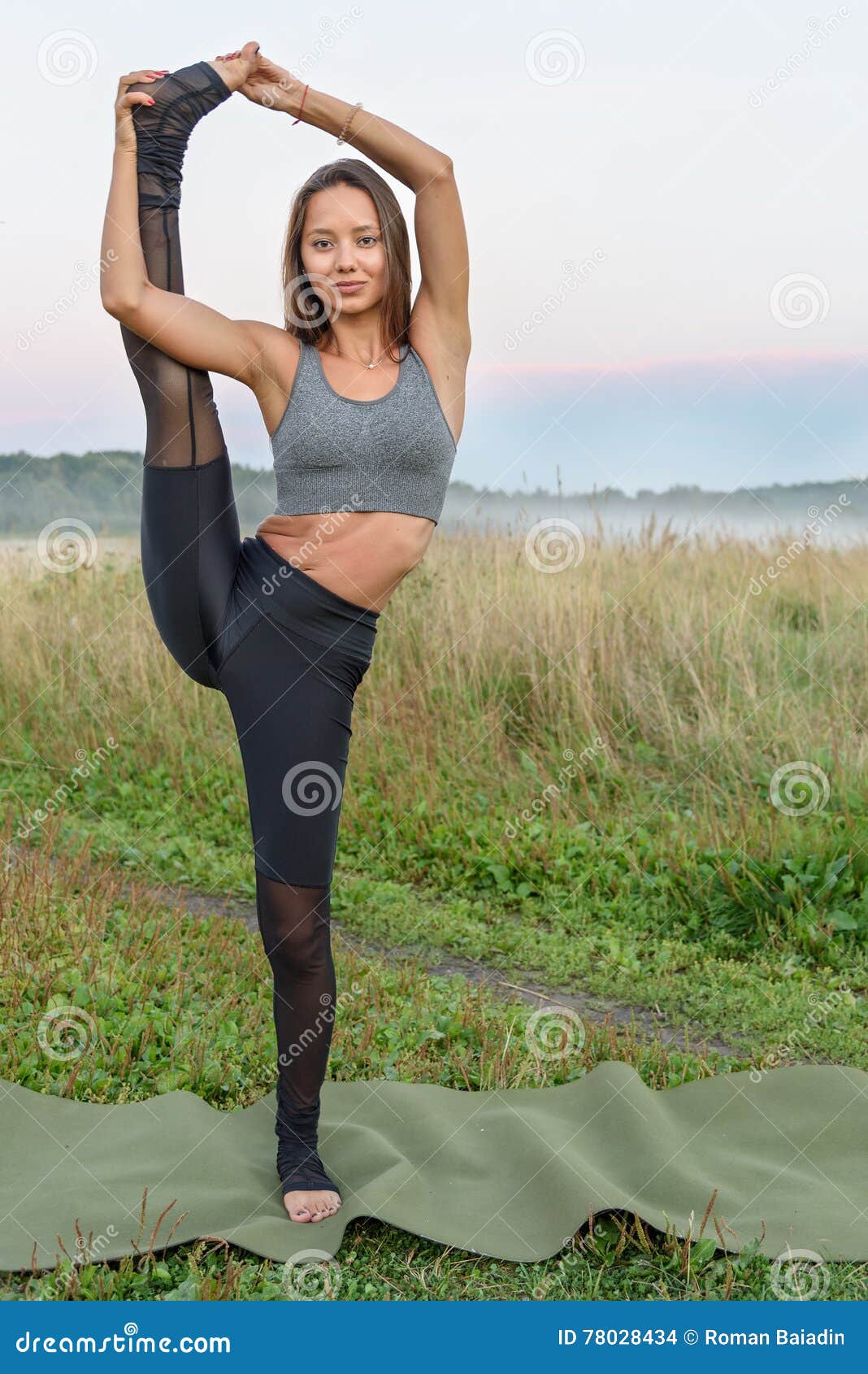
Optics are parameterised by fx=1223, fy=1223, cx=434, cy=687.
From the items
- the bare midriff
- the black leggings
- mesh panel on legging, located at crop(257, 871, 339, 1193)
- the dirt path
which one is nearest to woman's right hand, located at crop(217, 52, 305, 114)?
the black leggings

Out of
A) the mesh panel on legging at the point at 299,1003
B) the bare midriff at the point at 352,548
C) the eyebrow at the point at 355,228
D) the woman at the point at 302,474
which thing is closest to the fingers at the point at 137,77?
the woman at the point at 302,474

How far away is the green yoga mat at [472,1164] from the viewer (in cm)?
296

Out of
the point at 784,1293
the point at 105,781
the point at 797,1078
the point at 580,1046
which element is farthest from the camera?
the point at 105,781

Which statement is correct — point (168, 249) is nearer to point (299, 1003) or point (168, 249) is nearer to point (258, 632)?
point (258, 632)

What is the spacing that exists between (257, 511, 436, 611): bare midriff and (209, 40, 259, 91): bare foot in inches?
40.8

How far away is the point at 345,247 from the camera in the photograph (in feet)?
9.66

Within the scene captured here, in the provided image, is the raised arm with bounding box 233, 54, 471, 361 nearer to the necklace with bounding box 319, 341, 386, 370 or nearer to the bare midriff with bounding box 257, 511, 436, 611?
the necklace with bounding box 319, 341, 386, 370

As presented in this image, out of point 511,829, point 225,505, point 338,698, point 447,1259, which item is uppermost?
point 225,505

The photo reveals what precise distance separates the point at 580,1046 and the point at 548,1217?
985 millimetres

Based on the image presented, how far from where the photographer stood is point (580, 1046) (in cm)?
399

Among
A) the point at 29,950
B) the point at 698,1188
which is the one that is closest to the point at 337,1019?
the point at 29,950

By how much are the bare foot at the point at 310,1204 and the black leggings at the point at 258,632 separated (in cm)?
28

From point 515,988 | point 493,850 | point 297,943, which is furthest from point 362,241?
point 493,850

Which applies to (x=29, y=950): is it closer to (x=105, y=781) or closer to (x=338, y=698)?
(x=338, y=698)
